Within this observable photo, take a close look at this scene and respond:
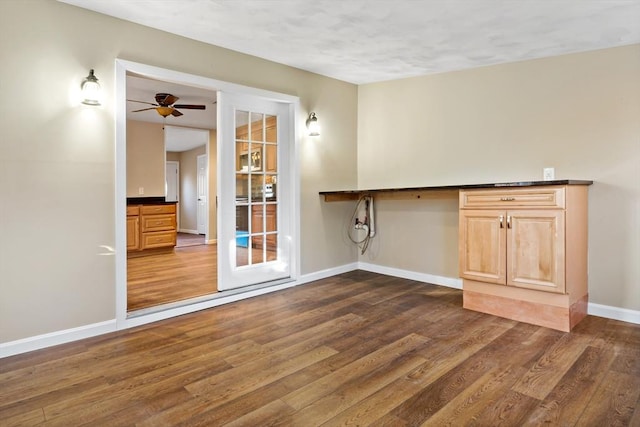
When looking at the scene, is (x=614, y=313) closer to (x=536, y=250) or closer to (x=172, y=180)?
(x=536, y=250)

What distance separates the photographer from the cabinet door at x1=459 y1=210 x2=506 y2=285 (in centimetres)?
313

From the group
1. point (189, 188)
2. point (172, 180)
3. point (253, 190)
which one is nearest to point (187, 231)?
point (189, 188)

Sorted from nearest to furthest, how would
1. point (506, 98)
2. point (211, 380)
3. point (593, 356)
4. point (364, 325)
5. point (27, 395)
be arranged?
point (27, 395), point (211, 380), point (593, 356), point (364, 325), point (506, 98)

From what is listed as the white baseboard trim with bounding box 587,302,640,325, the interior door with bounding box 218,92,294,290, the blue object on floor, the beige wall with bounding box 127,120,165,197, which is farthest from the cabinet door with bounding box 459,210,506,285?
the beige wall with bounding box 127,120,165,197

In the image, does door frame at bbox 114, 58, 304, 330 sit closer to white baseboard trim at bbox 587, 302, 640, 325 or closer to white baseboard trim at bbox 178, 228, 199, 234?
white baseboard trim at bbox 587, 302, 640, 325

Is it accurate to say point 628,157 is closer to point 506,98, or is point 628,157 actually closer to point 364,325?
point 506,98

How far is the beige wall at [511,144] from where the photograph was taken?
3.09m

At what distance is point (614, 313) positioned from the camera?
3.12 metres

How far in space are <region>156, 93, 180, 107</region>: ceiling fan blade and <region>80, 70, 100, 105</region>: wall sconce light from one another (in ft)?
7.77

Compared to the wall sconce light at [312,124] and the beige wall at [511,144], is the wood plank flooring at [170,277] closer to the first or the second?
the wall sconce light at [312,124]

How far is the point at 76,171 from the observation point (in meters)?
2.70

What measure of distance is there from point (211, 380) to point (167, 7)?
8.22ft

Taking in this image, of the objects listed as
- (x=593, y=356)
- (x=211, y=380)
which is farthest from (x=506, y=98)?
(x=211, y=380)

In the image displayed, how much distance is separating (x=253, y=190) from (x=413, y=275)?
81.8 inches
